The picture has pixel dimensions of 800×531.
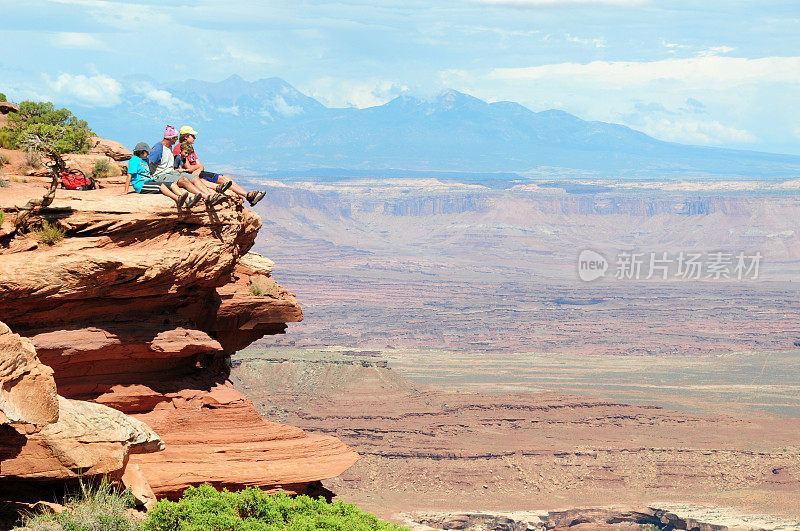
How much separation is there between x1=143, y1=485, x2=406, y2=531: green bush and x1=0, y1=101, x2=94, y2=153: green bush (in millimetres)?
7876

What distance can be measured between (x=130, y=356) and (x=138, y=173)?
322 centimetres

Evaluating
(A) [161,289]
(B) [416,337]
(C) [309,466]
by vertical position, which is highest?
(A) [161,289]

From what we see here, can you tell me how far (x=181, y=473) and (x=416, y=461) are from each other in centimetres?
6143

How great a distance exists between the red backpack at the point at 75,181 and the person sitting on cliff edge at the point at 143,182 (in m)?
0.89

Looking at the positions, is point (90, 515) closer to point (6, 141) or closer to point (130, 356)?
point (130, 356)

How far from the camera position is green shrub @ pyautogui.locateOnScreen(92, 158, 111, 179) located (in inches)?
773

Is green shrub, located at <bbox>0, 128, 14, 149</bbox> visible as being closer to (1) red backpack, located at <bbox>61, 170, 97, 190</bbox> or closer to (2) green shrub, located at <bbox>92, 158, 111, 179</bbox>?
(2) green shrub, located at <bbox>92, 158, 111, 179</bbox>

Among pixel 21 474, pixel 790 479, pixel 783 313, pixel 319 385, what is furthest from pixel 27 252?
pixel 783 313

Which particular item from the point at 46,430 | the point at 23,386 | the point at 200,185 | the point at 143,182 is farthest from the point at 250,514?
the point at 143,182

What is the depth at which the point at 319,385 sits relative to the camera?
97750 millimetres

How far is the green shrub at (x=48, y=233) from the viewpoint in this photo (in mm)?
15484

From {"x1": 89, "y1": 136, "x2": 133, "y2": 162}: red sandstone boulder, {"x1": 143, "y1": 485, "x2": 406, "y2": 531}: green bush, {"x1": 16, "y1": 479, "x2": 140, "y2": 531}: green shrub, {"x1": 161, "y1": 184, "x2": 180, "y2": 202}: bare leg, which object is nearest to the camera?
{"x1": 16, "y1": 479, "x2": 140, "y2": 531}: green shrub

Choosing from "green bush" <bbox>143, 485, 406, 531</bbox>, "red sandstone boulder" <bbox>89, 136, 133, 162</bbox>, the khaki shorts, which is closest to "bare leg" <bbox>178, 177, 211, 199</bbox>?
the khaki shorts

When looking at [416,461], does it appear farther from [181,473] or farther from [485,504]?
[181,473]
